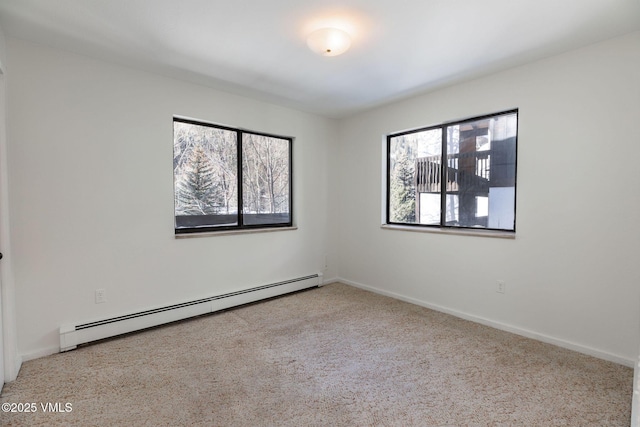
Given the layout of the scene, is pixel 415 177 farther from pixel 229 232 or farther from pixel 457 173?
pixel 229 232

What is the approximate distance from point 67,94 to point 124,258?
149cm

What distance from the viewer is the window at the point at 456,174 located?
304 centimetres

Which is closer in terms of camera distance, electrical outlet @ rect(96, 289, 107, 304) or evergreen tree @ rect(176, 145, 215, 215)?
electrical outlet @ rect(96, 289, 107, 304)

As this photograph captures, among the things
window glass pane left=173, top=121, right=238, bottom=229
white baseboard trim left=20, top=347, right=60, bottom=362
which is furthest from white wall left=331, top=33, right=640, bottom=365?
white baseboard trim left=20, top=347, right=60, bottom=362

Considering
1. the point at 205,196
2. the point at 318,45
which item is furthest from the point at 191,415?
the point at 318,45

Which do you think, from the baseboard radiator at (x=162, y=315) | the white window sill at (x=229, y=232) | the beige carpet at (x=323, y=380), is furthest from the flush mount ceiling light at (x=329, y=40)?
the baseboard radiator at (x=162, y=315)

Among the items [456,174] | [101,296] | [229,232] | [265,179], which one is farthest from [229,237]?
[456,174]

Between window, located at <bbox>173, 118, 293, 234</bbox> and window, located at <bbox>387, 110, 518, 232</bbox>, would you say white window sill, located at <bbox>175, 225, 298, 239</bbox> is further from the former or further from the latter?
window, located at <bbox>387, 110, 518, 232</bbox>

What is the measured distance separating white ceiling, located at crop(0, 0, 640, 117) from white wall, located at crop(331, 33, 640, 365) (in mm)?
235

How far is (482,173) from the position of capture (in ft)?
10.5

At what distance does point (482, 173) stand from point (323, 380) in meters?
2.60

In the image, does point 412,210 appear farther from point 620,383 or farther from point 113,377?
point 113,377

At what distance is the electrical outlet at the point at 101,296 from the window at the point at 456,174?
336 cm

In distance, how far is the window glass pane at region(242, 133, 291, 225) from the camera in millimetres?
3820
